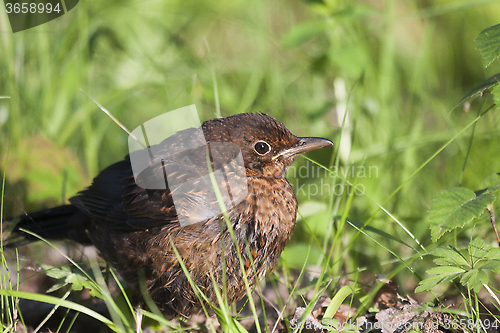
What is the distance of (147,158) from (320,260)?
4.33 feet

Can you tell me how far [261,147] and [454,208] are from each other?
110 centimetres

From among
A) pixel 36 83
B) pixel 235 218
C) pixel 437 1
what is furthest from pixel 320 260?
pixel 437 1

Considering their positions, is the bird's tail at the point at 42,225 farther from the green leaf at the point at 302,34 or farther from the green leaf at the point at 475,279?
the green leaf at the point at 475,279

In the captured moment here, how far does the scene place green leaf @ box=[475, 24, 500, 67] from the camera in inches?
79.7

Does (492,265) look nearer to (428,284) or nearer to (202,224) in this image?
(428,284)

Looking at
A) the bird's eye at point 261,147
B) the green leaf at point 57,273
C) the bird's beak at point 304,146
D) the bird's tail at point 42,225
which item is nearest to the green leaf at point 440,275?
the bird's beak at point 304,146

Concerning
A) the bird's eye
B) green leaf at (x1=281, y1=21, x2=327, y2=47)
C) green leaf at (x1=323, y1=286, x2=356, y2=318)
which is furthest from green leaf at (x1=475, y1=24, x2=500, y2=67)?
green leaf at (x1=281, y1=21, x2=327, y2=47)

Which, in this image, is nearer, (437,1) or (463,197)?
(463,197)

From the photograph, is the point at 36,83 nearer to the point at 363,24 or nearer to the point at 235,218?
the point at 235,218

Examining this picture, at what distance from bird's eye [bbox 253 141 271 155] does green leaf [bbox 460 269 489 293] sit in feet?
4.07

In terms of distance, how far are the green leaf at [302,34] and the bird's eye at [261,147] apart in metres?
1.35

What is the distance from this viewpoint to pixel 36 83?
13.8 feet

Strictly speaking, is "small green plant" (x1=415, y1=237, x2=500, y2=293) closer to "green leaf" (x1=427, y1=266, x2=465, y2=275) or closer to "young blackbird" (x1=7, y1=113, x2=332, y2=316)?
"green leaf" (x1=427, y1=266, x2=465, y2=275)

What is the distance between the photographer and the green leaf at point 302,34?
3.53m
